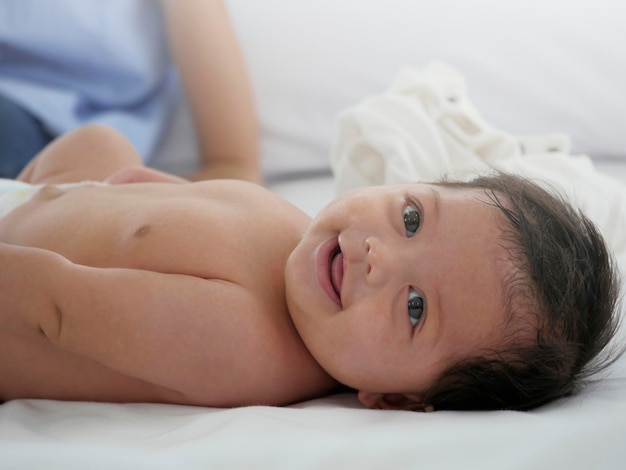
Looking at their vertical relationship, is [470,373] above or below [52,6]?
below

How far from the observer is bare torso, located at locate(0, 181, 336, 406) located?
92cm

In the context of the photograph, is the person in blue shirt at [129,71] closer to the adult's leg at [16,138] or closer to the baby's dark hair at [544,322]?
the adult's leg at [16,138]

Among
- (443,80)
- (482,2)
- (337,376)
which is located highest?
(482,2)

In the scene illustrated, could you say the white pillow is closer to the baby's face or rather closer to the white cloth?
the white cloth

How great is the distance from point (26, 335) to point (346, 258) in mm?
366

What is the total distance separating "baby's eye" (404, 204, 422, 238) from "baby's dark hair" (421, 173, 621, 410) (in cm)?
9

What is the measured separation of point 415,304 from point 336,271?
103mm

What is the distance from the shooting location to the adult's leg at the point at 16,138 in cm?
150

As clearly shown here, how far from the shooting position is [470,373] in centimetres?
89

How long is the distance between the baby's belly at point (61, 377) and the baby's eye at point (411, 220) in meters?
0.32

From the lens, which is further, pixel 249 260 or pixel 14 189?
pixel 14 189

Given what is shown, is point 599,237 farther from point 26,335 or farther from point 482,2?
point 482,2

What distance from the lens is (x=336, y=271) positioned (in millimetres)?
947

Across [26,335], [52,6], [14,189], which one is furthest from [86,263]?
[52,6]
